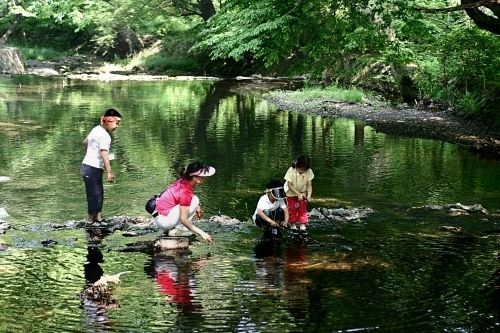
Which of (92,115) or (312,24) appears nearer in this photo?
(312,24)

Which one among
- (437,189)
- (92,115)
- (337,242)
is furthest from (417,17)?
(92,115)

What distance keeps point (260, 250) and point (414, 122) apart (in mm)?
14248

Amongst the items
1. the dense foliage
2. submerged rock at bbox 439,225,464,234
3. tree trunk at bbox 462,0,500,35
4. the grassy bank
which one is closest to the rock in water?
submerged rock at bbox 439,225,464,234

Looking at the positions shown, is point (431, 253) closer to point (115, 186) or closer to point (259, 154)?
point (115, 186)

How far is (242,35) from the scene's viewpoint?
13047 mm

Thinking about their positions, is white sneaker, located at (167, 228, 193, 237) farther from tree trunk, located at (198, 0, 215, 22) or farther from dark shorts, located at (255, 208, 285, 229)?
tree trunk, located at (198, 0, 215, 22)

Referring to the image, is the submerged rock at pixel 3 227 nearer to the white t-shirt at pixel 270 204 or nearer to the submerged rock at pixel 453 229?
the white t-shirt at pixel 270 204

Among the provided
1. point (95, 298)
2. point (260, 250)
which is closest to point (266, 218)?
point (260, 250)

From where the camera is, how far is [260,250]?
8664 millimetres

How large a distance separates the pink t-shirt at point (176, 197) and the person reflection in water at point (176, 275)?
0.53m

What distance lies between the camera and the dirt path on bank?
714 inches

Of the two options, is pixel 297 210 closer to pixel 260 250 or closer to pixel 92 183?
pixel 260 250

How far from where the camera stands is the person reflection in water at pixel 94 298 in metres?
6.10

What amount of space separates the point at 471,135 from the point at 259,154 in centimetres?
619
